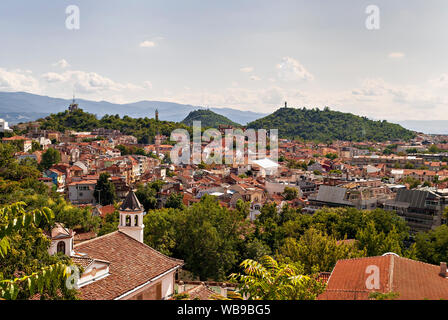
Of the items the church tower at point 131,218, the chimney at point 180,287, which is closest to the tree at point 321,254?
the chimney at point 180,287

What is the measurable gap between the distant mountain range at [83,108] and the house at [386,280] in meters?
51.9

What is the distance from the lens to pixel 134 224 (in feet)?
34.1

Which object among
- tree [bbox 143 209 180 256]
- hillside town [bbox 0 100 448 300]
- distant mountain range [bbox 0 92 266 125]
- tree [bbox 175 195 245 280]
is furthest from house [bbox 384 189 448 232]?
distant mountain range [bbox 0 92 266 125]

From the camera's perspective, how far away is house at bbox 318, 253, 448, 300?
663 cm

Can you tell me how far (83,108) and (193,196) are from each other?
63996mm

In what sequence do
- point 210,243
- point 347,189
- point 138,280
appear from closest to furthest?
point 138,280 < point 210,243 < point 347,189

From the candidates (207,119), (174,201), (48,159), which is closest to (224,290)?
(174,201)

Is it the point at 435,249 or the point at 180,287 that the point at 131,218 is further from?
the point at 435,249

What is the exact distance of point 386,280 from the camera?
23.6 ft

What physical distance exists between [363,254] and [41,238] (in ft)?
30.4

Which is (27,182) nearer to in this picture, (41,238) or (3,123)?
(41,238)

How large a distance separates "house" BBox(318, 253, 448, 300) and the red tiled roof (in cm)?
318

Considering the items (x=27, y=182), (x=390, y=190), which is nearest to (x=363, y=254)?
(x=27, y=182)

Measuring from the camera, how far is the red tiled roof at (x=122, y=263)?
684cm
